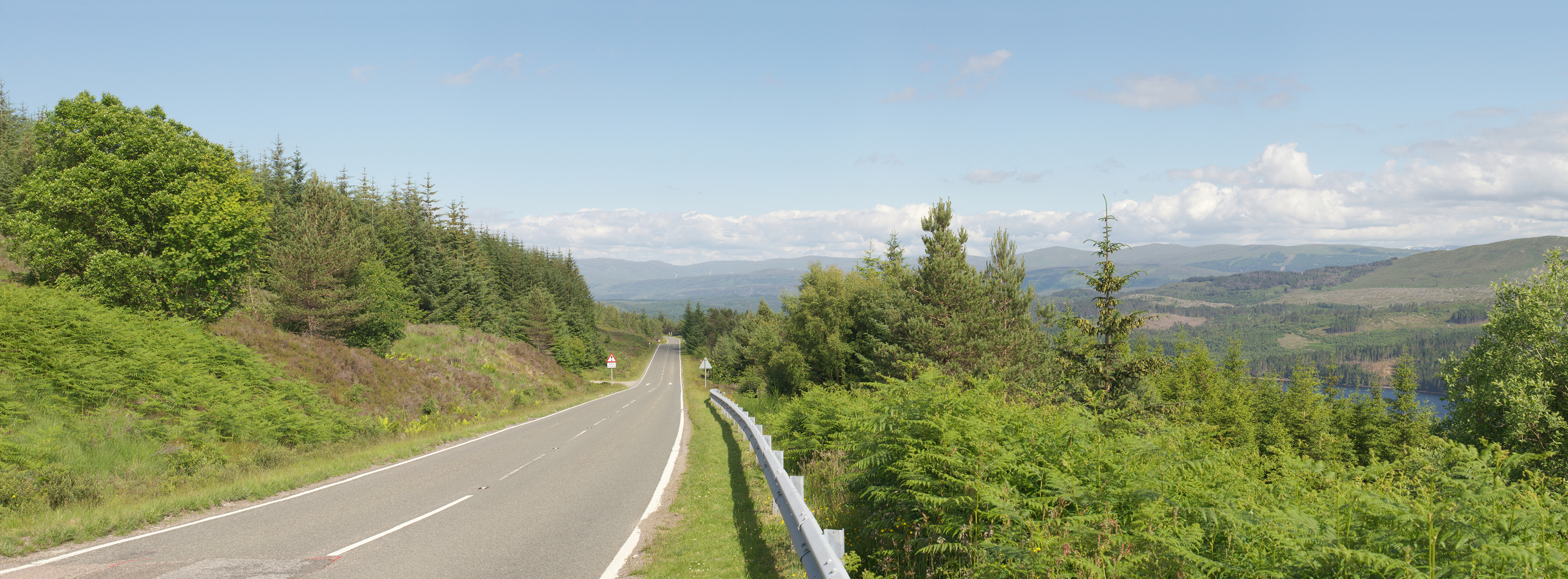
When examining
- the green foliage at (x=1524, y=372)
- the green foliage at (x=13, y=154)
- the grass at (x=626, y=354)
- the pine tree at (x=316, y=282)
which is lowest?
the grass at (x=626, y=354)

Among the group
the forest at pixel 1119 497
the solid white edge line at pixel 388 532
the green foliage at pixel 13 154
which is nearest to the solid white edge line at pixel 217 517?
the solid white edge line at pixel 388 532

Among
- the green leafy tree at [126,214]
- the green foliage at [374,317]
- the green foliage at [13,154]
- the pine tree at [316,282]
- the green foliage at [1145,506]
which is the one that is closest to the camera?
the green foliage at [1145,506]

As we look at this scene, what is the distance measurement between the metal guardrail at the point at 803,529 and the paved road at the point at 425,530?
1975 mm

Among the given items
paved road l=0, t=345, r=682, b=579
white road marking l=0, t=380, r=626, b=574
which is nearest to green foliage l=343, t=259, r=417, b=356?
white road marking l=0, t=380, r=626, b=574

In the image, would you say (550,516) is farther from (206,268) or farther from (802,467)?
(206,268)

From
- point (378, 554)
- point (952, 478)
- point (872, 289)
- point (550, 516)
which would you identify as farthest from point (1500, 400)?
point (378, 554)

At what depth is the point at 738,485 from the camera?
11.6 m

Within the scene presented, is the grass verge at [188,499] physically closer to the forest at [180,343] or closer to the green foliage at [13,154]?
the forest at [180,343]

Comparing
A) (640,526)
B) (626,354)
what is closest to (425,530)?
(640,526)

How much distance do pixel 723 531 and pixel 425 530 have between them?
3.72 meters

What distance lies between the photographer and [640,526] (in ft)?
28.4

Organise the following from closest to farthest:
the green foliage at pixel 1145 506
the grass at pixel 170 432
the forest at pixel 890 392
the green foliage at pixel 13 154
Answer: the green foliage at pixel 1145 506 < the forest at pixel 890 392 < the grass at pixel 170 432 < the green foliage at pixel 13 154

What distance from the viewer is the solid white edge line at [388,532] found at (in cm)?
705

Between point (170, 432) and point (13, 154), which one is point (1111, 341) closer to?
point (170, 432)
